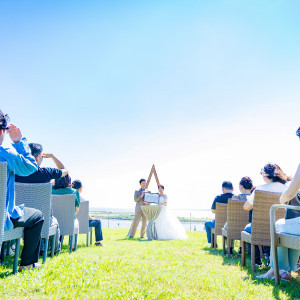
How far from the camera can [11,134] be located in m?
2.87

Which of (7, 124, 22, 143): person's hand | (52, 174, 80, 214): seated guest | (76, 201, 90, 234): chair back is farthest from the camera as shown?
(76, 201, 90, 234): chair back

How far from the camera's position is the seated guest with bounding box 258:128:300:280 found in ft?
7.94

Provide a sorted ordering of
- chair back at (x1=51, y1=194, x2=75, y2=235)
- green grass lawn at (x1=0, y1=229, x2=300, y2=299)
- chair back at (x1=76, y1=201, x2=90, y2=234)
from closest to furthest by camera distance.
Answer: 1. green grass lawn at (x1=0, y1=229, x2=300, y2=299)
2. chair back at (x1=51, y1=194, x2=75, y2=235)
3. chair back at (x1=76, y1=201, x2=90, y2=234)

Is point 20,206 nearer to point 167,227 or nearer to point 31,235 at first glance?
point 31,235

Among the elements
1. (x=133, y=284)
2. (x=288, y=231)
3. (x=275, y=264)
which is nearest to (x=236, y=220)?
(x=275, y=264)

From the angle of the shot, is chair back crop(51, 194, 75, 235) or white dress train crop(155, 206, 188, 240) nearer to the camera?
chair back crop(51, 194, 75, 235)

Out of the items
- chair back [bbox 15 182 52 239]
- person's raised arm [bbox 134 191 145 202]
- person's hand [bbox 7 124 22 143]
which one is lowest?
person's raised arm [bbox 134 191 145 202]

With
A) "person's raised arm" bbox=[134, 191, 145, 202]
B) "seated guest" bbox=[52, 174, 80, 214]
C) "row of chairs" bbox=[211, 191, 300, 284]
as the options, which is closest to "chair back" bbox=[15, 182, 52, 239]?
"seated guest" bbox=[52, 174, 80, 214]

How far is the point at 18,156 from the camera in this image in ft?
8.58

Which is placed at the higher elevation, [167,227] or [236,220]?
[236,220]

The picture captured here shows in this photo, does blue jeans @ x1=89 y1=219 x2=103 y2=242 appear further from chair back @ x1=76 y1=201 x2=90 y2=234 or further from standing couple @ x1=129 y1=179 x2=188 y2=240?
standing couple @ x1=129 y1=179 x2=188 y2=240

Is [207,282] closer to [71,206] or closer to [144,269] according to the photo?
[144,269]

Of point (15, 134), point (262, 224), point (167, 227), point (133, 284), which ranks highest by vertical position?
point (15, 134)

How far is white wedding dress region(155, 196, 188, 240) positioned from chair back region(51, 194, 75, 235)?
14.8ft
